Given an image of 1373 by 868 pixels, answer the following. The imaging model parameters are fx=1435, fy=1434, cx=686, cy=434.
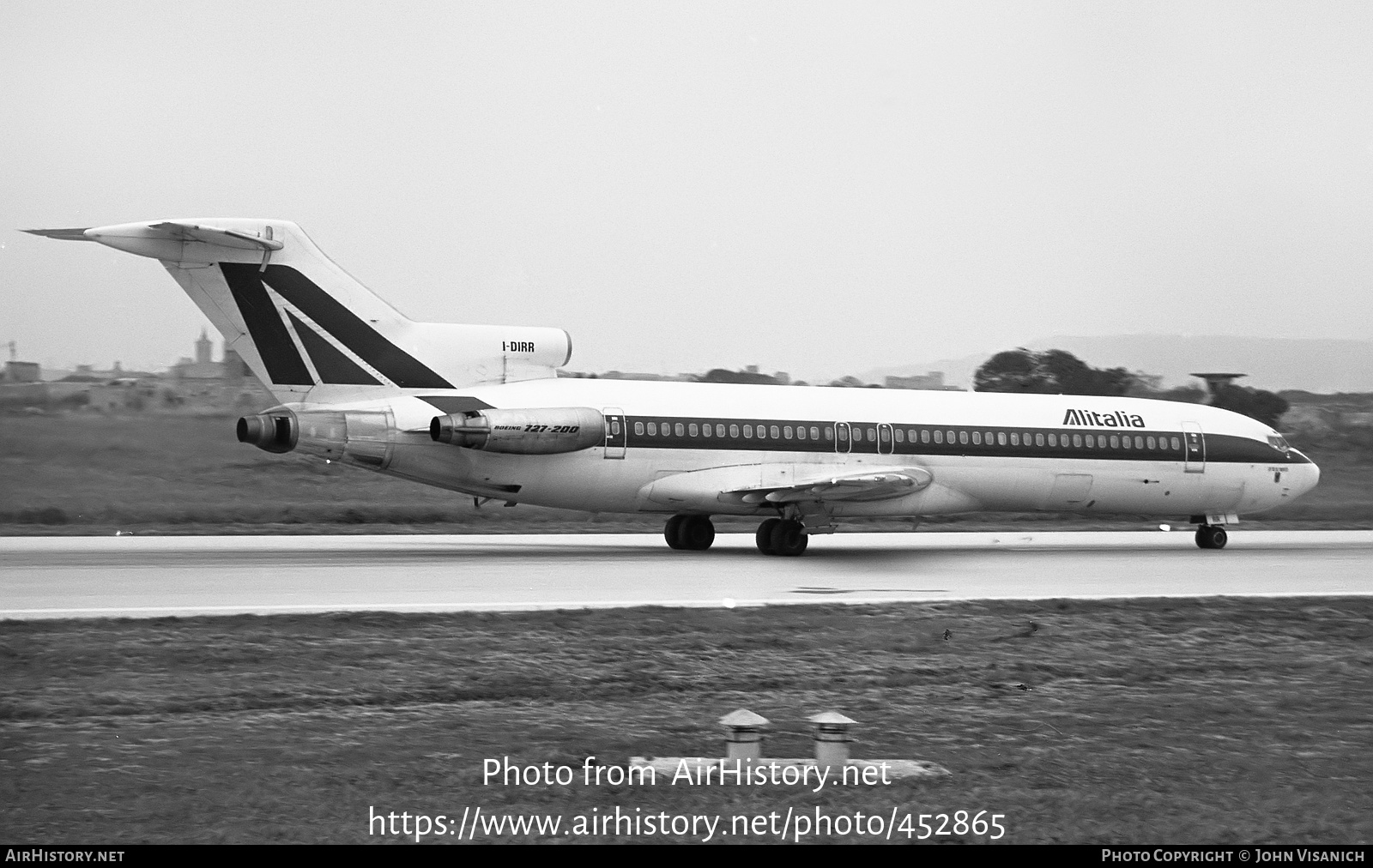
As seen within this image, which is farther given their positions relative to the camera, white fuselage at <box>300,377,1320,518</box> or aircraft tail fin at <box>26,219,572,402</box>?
white fuselage at <box>300,377,1320,518</box>

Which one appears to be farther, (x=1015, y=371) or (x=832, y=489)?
(x=1015, y=371)

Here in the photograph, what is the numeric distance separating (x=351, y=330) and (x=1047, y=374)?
2798 cm

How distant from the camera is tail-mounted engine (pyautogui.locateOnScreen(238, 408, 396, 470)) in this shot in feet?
76.2

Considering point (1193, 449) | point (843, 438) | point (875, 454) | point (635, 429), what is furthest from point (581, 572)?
point (1193, 449)

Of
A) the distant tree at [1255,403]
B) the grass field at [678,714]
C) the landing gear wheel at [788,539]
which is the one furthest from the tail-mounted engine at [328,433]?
the distant tree at [1255,403]

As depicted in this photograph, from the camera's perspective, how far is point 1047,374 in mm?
46531

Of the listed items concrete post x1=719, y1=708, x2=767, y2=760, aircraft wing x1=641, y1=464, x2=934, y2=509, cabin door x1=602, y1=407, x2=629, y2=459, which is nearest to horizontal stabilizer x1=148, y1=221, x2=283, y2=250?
cabin door x1=602, y1=407, x2=629, y2=459

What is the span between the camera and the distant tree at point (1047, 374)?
45.2 m

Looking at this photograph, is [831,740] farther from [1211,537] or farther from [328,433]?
[1211,537]

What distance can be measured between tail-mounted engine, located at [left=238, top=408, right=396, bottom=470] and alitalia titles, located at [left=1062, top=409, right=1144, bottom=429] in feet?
47.8

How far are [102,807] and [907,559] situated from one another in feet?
66.0

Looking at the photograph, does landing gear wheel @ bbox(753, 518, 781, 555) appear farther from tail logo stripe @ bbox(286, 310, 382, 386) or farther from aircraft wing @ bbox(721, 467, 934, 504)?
tail logo stripe @ bbox(286, 310, 382, 386)

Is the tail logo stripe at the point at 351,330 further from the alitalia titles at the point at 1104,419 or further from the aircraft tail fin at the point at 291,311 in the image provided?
the alitalia titles at the point at 1104,419

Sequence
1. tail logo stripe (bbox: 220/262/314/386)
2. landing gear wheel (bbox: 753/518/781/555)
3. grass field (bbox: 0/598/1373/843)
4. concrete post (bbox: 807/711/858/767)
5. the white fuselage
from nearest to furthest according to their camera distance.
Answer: grass field (bbox: 0/598/1373/843) < concrete post (bbox: 807/711/858/767) < tail logo stripe (bbox: 220/262/314/386) < the white fuselage < landing gear wheel (bbox: 753/518/781/555)
